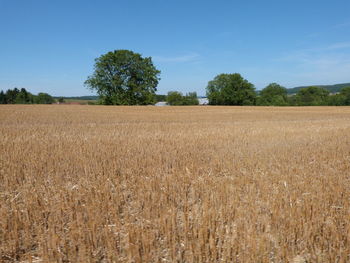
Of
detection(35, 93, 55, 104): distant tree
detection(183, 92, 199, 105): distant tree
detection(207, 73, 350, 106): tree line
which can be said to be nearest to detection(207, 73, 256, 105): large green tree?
detection(207, 73, 350, 106): tree line

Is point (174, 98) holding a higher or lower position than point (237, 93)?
higher

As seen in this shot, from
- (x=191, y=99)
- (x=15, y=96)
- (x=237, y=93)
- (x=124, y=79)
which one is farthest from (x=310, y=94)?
(x=15, y=96)

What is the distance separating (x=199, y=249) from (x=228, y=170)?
3.25 m

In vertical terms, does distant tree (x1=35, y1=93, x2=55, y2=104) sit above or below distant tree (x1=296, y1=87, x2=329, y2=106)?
above

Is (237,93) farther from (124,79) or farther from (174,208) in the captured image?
(174,208)

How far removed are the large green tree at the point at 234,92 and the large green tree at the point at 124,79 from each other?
25.9m

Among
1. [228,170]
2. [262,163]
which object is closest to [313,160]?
[262,163]

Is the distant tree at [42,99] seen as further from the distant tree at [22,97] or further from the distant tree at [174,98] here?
the distant tree at [174,98]

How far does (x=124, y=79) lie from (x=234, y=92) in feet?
119

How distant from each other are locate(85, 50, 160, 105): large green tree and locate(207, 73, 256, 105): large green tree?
25.9 metres

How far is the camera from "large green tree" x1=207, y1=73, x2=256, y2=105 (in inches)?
2980

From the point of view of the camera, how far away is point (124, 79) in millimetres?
60281

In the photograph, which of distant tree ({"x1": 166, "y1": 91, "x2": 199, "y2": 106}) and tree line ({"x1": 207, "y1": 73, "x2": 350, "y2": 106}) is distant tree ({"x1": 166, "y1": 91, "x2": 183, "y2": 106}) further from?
tree line ({"x1": 207, "y1": 73, "x2": 350, "y2": 106})

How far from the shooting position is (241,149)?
7.70 meters
